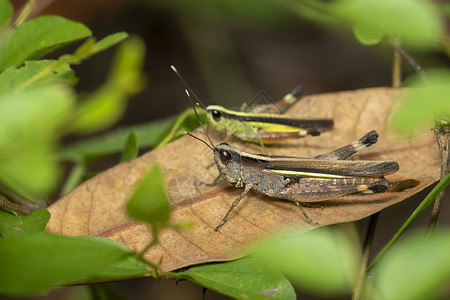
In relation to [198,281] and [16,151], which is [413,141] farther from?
[16,151]

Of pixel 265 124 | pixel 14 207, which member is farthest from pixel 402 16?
pixel 265 124

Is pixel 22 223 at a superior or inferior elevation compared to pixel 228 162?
inferior

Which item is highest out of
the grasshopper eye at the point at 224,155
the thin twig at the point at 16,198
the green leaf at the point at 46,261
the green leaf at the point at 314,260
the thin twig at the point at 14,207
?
the grasshopper eye at the point at 224,155

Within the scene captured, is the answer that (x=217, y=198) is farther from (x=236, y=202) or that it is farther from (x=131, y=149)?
(x=131, y=149)

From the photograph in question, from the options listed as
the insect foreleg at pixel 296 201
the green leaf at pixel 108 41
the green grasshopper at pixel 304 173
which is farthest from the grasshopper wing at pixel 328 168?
the green leaf at pixel 108 41

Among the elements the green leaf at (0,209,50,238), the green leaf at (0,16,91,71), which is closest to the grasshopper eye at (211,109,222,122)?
the green leaf at (0,16,91,71)

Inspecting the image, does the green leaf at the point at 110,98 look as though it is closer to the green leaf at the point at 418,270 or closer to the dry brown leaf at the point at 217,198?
the green leaf at the point at 418,270

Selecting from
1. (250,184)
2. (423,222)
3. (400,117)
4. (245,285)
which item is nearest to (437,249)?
(400,117)
